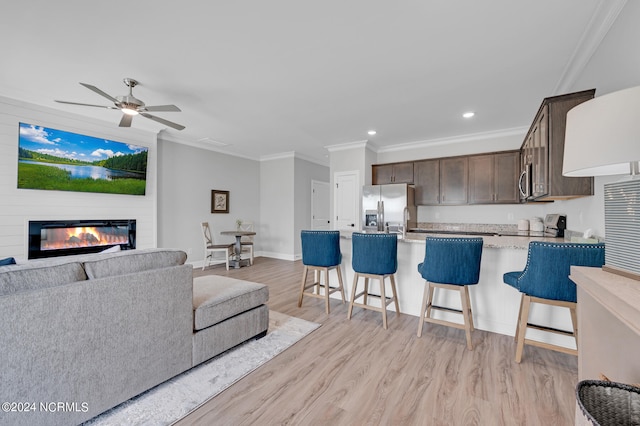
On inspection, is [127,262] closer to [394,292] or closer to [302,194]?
[394,292]

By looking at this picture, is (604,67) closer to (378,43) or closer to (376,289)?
(378,43)

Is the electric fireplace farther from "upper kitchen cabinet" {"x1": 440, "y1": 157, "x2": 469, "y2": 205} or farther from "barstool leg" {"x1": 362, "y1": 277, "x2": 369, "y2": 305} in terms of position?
"upper kitchen cabinet" {"x1": 440, "y1": 157, "x2": 469, "y2": 205}

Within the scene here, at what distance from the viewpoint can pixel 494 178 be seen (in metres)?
4.58

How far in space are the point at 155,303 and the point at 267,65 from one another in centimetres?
229

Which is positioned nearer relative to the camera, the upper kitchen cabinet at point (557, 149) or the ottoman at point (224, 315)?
the ottoman at point (224, 315)

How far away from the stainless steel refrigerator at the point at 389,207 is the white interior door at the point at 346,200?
199 mm

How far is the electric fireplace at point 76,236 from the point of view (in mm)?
A: 3649

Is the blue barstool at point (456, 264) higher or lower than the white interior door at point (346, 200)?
lower

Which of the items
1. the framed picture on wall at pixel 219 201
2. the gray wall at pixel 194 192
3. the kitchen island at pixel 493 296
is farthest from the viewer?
the framed picture on wall at pixel 219 201

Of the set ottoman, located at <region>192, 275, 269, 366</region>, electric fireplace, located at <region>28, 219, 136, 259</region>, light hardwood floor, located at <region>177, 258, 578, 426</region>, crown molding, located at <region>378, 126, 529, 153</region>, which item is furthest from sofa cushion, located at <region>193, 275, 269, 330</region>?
crown molding, located at <region>378, 126, 529, 153</region>

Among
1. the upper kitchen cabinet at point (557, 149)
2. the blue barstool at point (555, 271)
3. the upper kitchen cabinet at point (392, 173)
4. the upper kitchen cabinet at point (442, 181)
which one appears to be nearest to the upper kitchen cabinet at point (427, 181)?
the upper kitchen cabinet at point (442, 181)

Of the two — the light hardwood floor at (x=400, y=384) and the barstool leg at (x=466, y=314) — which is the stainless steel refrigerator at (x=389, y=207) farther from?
the light hardwood floor at (x=400, y=384)

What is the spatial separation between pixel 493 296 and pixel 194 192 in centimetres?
548

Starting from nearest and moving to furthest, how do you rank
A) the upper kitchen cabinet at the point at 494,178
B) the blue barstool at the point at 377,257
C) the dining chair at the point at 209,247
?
the blue barstool at the point at 377,257
the upper kitchen cabinet at the point at 494,178
the dining chair at the point at 209,247
